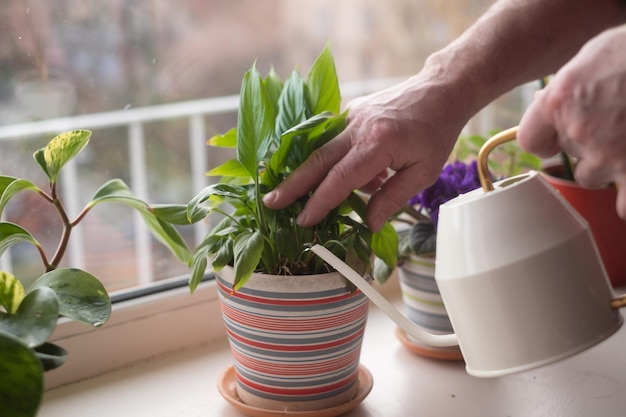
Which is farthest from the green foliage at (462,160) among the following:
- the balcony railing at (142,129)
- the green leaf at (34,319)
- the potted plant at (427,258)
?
the green leaf at (34,319)

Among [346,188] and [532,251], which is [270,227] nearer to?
[346,188]

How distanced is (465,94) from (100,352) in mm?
605

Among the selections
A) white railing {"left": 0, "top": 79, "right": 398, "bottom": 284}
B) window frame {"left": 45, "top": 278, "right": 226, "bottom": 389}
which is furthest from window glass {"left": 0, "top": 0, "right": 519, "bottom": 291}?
window frame {"left": 45, "top": 278, "right": 226, "bottom": 389}

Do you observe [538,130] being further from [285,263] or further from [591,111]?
[285,263]

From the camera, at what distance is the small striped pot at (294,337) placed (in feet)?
2.65

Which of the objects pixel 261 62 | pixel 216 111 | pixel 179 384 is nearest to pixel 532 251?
pixel 179 384

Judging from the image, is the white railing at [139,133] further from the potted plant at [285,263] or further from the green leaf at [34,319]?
the green leaf at [34,319]

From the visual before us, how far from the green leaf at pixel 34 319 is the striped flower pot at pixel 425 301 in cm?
53

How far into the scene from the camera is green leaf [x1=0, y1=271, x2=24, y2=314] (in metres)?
0.68

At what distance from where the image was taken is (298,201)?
0.86 metres

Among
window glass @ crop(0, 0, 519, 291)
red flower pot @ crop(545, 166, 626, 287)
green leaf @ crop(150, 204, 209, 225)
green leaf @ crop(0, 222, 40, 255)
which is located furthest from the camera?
red flower pot @ crop(545, 166, 626, 287)

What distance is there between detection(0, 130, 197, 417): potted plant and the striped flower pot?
32 cm

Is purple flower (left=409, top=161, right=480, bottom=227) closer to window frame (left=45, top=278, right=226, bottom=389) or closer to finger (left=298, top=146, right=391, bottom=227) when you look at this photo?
finger (left=298, top=146, right=391, bottom=227)

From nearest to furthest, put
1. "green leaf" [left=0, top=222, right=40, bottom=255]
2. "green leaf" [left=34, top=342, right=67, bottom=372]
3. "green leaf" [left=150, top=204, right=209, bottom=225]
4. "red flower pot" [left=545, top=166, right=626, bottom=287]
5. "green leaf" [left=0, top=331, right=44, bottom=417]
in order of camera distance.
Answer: "green leaf" [left=0, top=331, right=44, bottom=417]
"green leaf" [left=34, top=342, right=67, bottom=372]
"green leaf" [left=0, top=222, right=40, bottom=255]
"green leaf" [left=150, top=204, right=209, bottom=225]
"red flower pot" [left=545, top=166, right=626, bottom=287]
